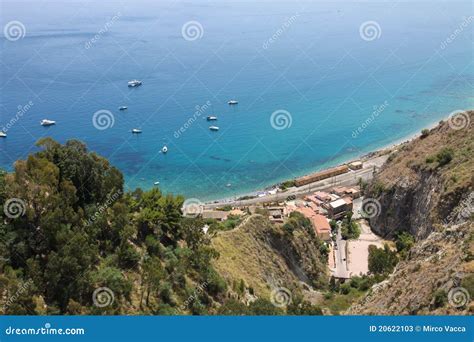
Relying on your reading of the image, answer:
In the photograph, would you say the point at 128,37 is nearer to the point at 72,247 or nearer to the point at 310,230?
the point at 310,230

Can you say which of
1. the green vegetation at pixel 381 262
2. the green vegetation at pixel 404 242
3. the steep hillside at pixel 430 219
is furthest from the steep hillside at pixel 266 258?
the green vegetation at pixel 404 242

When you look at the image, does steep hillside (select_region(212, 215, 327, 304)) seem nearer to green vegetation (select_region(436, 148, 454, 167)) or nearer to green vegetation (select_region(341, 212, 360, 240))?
green vegetation (select_region(341, 212, 360, 240))

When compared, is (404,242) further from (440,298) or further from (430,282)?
(440,298)

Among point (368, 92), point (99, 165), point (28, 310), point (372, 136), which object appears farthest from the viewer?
point (368, 92)

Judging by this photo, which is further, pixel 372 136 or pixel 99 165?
pixel 372 136

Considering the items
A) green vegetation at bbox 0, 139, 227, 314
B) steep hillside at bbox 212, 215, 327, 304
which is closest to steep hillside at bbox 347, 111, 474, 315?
steep hillside at bbox 212, 215, 327, 304

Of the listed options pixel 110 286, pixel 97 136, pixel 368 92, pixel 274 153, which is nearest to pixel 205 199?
pixel 274 153

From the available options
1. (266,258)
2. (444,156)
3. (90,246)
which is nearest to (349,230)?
(444,156)
